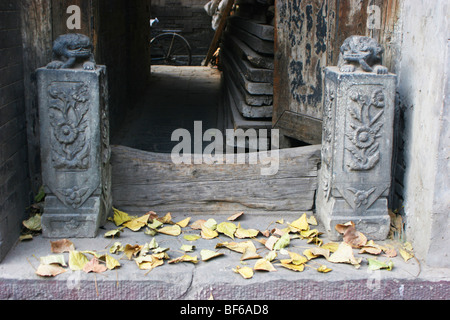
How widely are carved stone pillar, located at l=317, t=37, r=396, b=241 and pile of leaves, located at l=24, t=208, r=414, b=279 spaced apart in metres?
0.12

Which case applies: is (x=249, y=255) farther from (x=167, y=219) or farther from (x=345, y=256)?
(x=167, y=219)

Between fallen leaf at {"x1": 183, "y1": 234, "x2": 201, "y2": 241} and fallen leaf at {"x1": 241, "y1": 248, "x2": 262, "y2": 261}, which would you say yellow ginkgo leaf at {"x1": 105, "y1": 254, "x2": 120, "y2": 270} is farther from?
fallen leaf at {"x1": 241, "y1": 248, "x2": 262, "y2": 261}

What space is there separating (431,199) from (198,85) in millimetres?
6501

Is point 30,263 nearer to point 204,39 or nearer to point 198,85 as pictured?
point 198,85

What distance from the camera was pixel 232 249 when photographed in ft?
10.3

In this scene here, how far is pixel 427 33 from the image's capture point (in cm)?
293

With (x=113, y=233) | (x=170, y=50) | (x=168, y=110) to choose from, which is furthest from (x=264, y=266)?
(x=170, y=50)

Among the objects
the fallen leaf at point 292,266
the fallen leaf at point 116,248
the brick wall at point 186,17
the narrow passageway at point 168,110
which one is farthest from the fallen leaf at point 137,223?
the brick wall at point 186,17

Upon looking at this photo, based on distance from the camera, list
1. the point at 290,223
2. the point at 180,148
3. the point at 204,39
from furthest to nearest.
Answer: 1. the point at 204,39
2. the point at 180,148
3. the point at 290,223

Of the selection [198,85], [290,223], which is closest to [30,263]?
[290,223]

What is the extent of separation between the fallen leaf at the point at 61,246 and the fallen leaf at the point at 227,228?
0.88 meters

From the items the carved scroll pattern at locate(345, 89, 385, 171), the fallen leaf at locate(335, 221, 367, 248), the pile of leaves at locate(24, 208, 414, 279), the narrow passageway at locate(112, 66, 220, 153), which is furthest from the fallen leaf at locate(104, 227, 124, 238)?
the narrow passageway at locate(112, 66, 220, 153)

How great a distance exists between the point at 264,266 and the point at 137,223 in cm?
95

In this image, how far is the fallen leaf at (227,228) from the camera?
11.0ft
